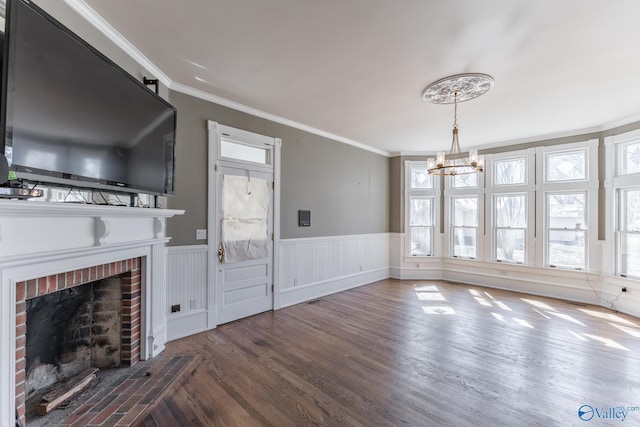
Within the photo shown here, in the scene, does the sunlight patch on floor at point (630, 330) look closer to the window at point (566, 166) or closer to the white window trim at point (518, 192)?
the white window trim at point (518, 192)

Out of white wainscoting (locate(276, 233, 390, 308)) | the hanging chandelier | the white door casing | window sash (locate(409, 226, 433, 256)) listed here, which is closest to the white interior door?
the white door casing

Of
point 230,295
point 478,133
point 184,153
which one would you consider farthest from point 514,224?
point 184,153

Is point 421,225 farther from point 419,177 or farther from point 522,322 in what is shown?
point 522,322

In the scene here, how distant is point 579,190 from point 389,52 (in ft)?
15.2

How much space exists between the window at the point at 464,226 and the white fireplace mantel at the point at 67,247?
567 centimetres

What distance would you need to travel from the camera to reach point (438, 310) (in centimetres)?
420

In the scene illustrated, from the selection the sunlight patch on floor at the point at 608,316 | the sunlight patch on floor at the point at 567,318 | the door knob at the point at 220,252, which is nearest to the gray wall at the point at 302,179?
the door knob at the point at 220,252

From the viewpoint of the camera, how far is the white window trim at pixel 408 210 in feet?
20.7

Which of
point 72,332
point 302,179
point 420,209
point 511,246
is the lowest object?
point 72,332

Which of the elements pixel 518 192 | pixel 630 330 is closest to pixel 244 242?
pixel 630 330

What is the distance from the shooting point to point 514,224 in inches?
216

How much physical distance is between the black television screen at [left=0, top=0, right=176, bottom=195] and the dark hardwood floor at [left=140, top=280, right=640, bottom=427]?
5.79 feet

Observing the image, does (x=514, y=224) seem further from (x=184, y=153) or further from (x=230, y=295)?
(x=184, y=153)

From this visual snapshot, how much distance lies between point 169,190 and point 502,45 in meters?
3.28
